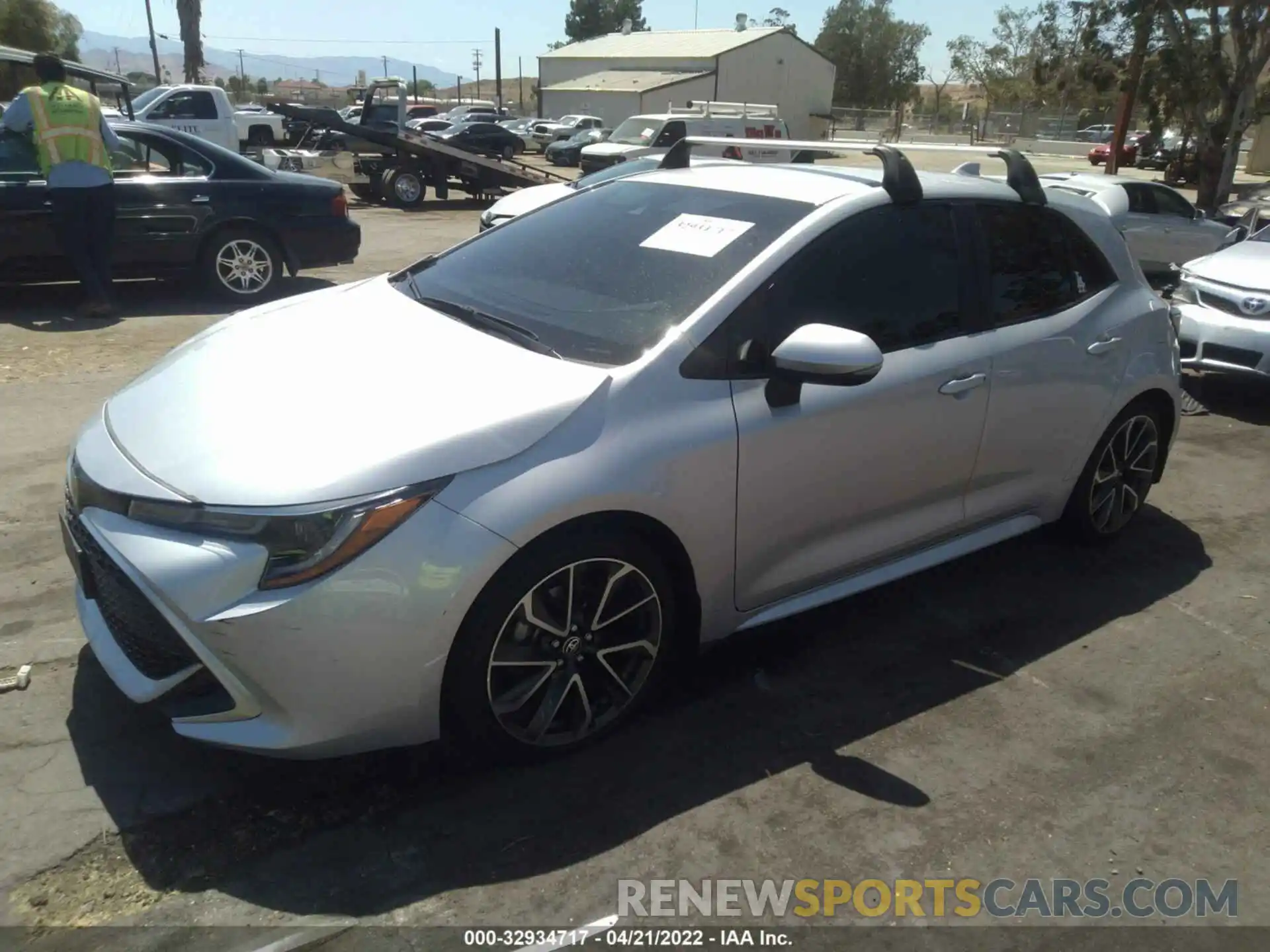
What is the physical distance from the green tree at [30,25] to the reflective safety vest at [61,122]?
4347 cm

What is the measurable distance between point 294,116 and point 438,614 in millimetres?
19026

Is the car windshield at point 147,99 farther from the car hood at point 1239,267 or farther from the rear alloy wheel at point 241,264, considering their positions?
the car hood at point 1239,267

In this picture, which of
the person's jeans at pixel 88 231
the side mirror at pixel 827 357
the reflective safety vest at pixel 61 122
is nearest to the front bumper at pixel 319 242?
the person's jeans at pixel 88 231

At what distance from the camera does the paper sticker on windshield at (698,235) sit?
337 cm

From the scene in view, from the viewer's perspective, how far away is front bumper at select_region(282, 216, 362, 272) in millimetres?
9242

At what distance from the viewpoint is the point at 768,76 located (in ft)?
190

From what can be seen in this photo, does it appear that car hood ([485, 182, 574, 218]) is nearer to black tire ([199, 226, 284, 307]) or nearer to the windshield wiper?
black tire ([199, 226, 284, 307])

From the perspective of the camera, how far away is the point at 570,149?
119 feet

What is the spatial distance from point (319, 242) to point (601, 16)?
10123 cm

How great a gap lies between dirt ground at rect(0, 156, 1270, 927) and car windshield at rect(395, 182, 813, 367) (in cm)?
126

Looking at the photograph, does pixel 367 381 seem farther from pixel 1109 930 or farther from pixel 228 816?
pixel 1109 930

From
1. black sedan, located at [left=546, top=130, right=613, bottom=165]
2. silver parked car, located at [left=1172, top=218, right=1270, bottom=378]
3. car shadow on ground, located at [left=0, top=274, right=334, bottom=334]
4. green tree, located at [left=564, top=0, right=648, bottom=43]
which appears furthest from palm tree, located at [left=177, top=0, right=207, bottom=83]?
green tree, located at [left=564, top=0, right=648, bottom=43]

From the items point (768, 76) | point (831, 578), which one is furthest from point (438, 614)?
point (768, 76)
